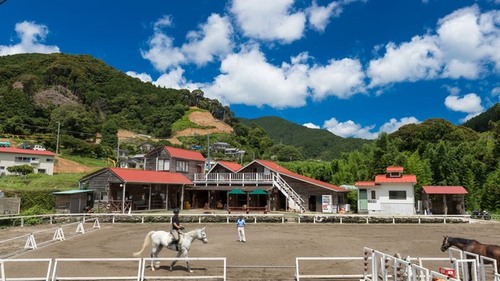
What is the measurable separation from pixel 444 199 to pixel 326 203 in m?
10.8

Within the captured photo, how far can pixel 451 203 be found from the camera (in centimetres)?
3503

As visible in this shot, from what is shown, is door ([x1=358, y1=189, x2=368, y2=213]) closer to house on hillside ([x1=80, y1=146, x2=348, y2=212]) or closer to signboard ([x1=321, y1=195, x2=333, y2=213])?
house on hillside ([x1=80, y1=146, x2=348, y2=212])

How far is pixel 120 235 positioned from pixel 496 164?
37.9m

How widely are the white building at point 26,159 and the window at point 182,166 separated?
2301 centimetres

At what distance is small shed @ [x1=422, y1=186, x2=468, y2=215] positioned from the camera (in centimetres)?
3341

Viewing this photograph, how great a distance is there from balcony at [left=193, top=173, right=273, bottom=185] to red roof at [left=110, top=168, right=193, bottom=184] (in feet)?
5.49

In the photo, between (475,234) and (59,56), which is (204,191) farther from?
(59,56)

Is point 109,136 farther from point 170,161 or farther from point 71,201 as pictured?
point 71,201

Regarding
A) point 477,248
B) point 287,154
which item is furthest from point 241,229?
point 287,154

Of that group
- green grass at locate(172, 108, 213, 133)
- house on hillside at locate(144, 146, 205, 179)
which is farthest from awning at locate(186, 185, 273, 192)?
green grass at locate(172, 108, 213, 133)

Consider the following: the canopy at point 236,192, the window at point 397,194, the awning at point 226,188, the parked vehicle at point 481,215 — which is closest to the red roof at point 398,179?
the window at point 397,194

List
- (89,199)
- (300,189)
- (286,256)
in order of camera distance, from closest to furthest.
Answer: (286,256) → (89,199) → (300,189)

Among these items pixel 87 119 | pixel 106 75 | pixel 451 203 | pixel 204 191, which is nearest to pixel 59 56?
pixel 106 75

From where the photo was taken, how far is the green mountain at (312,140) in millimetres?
126975
